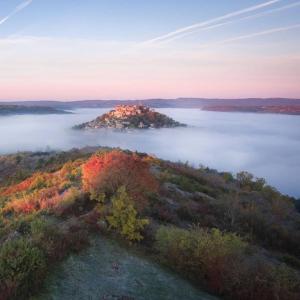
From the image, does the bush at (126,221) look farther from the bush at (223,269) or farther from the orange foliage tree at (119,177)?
the orange foliage tree at (119,177)

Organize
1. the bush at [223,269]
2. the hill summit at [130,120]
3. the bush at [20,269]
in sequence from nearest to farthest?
1. the bush at [20,269]
2. the bush at [223,269]
3. the hill summit at [130,120]

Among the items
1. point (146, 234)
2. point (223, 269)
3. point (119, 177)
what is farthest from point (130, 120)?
point (223, 269)

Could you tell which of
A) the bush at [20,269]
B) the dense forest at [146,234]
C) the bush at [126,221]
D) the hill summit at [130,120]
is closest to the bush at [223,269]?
the dense forest at [146,234]

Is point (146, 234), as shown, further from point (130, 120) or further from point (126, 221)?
point (130, 120)

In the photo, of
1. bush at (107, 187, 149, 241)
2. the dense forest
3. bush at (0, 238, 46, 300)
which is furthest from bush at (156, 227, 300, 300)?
bush at (0, 238, 46, 300)

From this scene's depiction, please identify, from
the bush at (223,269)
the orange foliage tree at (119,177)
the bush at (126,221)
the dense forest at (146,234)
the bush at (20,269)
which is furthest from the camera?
the orange foliage tree at (119,177)

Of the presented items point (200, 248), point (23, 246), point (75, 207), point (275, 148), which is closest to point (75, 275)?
point (23, 246)

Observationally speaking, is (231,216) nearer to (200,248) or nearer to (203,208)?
(203,208)

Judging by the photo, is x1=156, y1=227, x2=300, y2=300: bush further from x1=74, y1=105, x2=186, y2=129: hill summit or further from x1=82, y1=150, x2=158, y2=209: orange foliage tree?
x1=74, y1=105, x2=186, y2=129: hill summit
